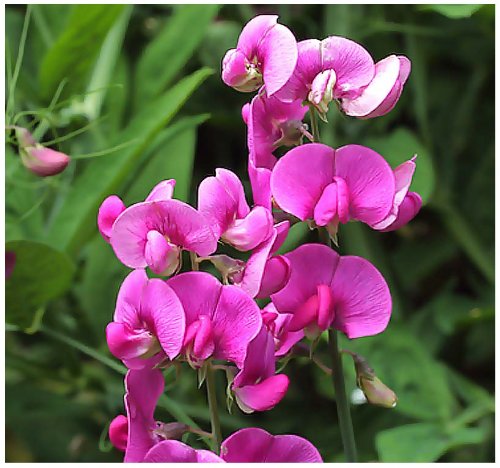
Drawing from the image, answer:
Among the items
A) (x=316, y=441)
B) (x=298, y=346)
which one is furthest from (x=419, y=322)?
(x=298, y=346)

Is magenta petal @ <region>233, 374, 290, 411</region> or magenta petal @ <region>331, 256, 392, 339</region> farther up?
magenta petal @ <region>331, 256, 392, 339</region>

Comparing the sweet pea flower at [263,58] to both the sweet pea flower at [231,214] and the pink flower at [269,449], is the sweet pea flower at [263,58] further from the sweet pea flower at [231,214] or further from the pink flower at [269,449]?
the pink flower at [269,449]

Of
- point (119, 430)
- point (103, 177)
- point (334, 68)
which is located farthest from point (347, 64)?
point (103, 177)

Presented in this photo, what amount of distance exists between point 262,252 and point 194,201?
1.44ft

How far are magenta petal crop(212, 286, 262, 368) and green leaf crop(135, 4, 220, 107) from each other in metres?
0.44

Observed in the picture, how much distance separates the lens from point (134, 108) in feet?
2.95

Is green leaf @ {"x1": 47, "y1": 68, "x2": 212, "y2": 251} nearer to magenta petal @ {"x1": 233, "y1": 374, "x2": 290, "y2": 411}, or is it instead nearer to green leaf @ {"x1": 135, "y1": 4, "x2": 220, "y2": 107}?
green leaf @ {"x1": 135, "y1": 4, "x2": 220, "y2": 107}

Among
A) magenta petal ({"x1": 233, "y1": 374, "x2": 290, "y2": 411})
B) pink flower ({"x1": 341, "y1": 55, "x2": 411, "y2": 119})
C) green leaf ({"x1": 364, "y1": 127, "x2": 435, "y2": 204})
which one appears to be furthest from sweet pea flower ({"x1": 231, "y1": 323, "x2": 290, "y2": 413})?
green leaf ({"x1": 364, "y1": 127, "x2": 435, "y2": 204})

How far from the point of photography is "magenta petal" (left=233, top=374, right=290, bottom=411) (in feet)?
1.41

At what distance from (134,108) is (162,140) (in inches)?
5.2

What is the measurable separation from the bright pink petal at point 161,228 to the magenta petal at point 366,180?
0.25 ft

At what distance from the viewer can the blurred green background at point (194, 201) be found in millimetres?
750

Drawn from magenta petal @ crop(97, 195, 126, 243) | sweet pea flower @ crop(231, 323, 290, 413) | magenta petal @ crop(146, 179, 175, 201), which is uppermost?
magenta petal @ crop(146, 179, 175, 201)

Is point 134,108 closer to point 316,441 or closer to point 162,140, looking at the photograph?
point 162,140
